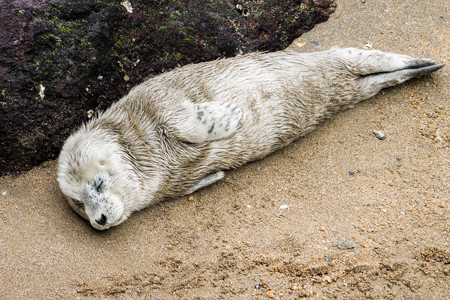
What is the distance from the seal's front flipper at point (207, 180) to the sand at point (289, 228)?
0.24ft

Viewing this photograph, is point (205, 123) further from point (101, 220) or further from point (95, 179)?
point (101, 220)

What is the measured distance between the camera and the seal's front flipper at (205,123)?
390 centimetres

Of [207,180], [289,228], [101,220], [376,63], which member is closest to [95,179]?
[101,220]

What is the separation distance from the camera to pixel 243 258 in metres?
3.46

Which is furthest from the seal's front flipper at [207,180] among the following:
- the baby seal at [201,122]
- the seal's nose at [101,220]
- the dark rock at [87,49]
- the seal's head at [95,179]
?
the dark rock at [87,49]

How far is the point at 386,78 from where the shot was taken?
4.49 metres

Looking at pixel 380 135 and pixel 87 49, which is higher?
pixel 87 49

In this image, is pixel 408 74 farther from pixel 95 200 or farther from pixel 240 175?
pixel 95 200

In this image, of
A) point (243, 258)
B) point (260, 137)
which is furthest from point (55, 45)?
point (243, 258)

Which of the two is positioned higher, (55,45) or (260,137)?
(55,45)

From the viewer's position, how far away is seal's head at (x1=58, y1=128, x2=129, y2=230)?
3600mm

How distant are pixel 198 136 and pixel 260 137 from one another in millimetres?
601

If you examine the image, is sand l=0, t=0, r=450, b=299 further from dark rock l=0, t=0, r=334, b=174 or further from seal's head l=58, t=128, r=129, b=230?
dark rock l=0, t=0, r=334, b=174

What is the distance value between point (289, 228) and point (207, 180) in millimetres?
891
